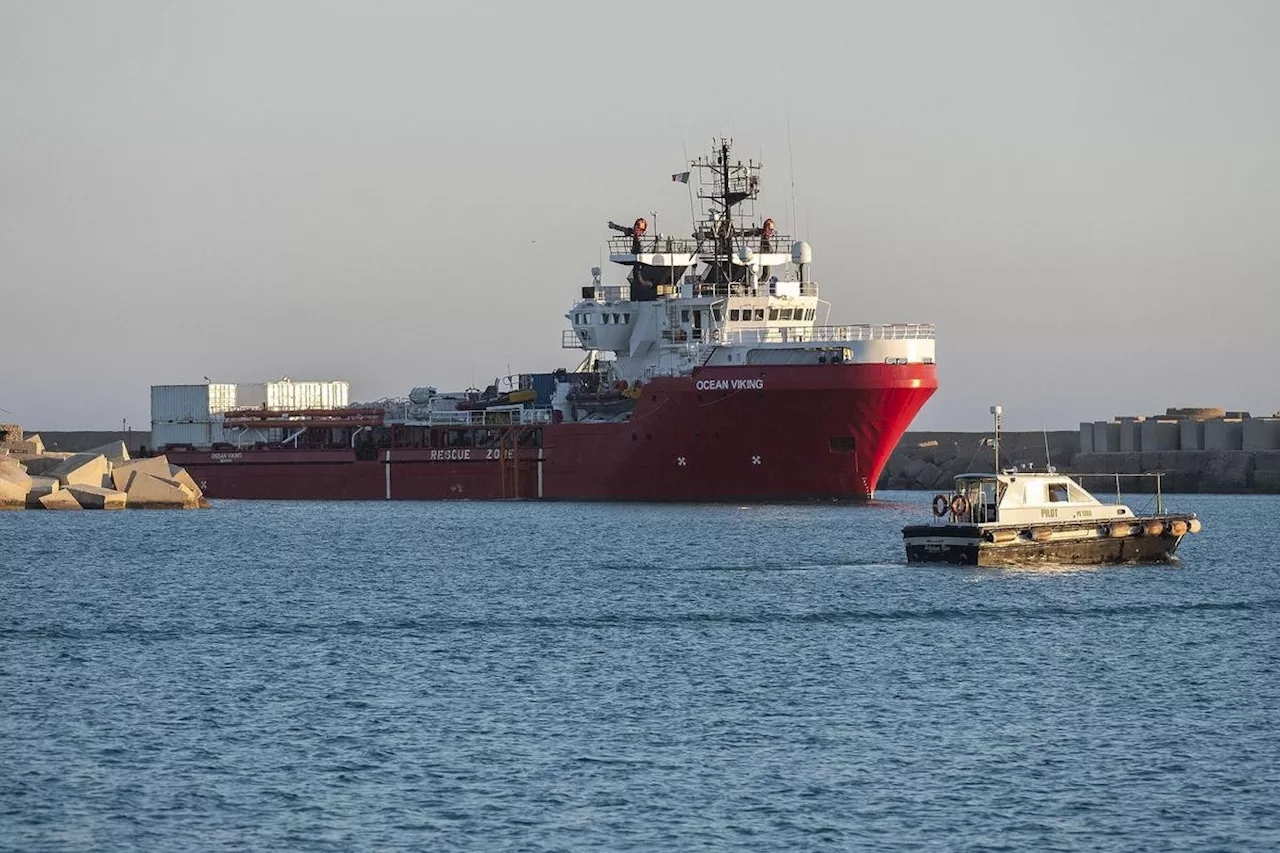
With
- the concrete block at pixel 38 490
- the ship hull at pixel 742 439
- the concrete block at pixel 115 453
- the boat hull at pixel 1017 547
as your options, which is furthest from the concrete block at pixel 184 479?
the boat hull at pixel 1017 547

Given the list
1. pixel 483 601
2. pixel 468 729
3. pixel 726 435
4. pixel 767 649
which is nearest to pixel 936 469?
pixel 726 435

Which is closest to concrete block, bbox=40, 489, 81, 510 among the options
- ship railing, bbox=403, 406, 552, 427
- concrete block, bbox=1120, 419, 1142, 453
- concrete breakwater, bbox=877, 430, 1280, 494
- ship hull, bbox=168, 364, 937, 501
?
ship railing, bbox=403, 406, 552, 427

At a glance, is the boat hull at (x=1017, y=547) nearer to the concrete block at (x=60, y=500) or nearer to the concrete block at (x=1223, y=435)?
the concrete block at (x=60, y=500)

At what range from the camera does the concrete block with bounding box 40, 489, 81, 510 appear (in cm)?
7544

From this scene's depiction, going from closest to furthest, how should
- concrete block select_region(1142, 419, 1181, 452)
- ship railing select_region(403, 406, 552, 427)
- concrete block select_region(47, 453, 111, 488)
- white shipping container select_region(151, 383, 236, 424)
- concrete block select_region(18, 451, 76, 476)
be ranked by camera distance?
ship railing select_region(403, 406, 552, 427), concrete block select_region(47, 453, 111, 488), concrete block select_region(18, 451, 76, 476), white shipping container select_region(151, 383, 236, 424), concrete block select_region(1142, 419, 1181, 452)

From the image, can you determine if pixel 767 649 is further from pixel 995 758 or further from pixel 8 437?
pixel 8 437

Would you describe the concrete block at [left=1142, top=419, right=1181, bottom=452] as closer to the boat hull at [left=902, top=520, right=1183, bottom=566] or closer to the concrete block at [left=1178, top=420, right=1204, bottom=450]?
the concrete block at [left=1178, top=420, right=1204, bottom=450]

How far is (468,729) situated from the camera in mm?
23812

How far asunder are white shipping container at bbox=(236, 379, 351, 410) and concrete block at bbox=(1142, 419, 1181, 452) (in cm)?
3792

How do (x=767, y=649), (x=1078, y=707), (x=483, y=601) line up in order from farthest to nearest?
(x=483, y=601) < (x=767, y=649) < (x=1078, y=707)

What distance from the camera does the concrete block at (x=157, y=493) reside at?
76625 millimetres

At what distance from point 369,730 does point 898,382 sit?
124 feet

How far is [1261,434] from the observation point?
290 ft

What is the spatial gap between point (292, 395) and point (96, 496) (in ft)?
44.1
